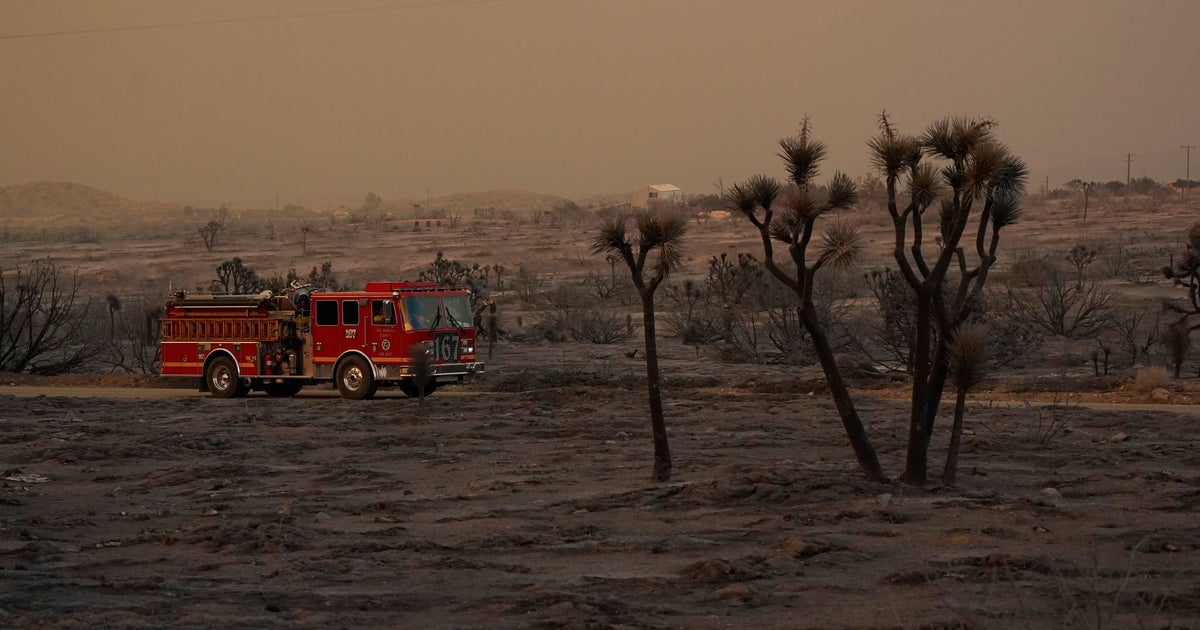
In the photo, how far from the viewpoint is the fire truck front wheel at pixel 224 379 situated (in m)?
29.5

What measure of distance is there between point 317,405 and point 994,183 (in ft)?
55.1

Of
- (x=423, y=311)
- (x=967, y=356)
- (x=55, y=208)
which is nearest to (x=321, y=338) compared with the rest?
(x=423, y=311)

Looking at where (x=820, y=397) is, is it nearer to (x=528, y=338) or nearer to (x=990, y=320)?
(x=990, y=320)

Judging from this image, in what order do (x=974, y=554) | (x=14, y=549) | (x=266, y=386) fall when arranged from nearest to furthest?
(x=974, y=554) → (x=14, y=549) → (x=266, y=386)

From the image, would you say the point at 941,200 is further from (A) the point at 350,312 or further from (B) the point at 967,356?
(A) the point at 350,312

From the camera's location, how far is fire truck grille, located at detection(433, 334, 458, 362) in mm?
27902

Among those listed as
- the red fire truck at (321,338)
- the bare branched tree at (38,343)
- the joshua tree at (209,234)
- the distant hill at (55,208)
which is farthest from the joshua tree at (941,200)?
the distant hill at (55,208)

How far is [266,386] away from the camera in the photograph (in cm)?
3050

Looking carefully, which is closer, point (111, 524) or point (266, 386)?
point (111, 524)

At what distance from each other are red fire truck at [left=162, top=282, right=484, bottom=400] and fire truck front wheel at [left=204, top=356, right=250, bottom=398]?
21 millimetres

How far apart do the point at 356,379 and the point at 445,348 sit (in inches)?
76.5

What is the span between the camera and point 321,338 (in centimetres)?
2844

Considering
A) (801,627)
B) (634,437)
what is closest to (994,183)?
(801,627)

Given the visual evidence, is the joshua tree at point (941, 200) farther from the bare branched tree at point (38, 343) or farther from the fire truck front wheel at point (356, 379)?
the bare branched tree at point (38, 343)
